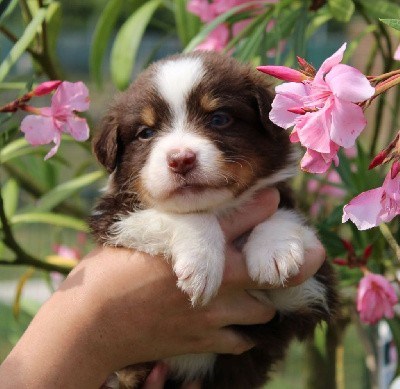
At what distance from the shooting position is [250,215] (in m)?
1.98

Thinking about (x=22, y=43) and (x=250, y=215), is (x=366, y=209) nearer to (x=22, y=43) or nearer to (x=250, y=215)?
(x=250, y=215)

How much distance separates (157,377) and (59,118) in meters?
0.66

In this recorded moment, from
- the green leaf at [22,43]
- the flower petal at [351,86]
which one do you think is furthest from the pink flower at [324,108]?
the green leaf at [22,43]

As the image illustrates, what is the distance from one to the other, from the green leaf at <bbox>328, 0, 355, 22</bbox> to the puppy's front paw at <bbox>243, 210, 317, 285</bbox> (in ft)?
2.00

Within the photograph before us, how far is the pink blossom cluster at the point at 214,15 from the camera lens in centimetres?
255

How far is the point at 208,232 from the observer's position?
187 centimetres

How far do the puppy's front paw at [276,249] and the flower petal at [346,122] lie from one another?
620 millimetres

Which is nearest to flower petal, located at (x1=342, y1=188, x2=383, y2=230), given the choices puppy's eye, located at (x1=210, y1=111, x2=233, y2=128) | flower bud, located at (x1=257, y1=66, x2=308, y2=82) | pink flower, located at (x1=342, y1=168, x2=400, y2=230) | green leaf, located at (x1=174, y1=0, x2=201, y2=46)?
pink flower, located at (x1=342, y1=168, x2=400, y2=230)

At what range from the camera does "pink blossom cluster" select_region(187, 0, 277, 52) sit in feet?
8.36

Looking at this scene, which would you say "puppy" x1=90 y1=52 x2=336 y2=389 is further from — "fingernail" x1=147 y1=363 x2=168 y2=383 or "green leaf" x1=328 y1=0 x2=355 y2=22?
"green leaf" x1=328 y1=0 x2=355 y2=22

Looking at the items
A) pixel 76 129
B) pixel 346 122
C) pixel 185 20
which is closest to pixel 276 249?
pixel 76 129

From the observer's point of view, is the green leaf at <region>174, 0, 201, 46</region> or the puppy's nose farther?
the green leaf at <region>174, 0, 201, 46</region>

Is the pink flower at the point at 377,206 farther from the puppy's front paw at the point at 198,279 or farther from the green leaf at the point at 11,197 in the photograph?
the green leaf at the point at 11,197

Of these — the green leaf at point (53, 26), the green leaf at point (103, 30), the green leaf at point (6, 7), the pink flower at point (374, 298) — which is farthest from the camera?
the green leaf at point (103, 30)
